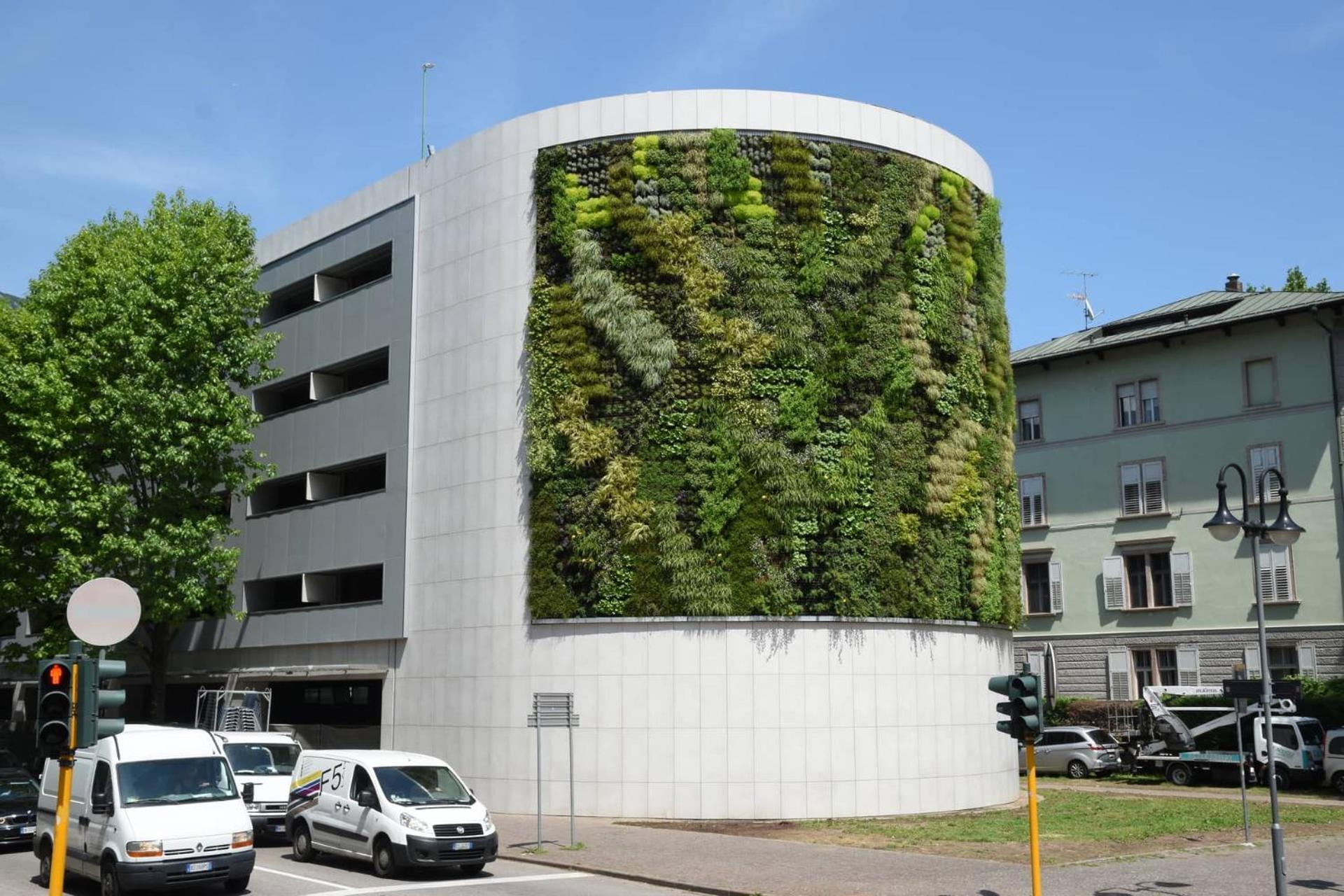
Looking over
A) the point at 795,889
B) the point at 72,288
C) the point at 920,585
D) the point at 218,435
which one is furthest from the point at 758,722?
the point at 72,288

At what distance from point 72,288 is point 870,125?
69.9 ft

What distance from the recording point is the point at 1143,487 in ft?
159

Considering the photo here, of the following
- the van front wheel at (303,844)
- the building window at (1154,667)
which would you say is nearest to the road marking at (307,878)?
the van front wheel at (303,844)

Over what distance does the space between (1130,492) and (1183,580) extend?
154 inches

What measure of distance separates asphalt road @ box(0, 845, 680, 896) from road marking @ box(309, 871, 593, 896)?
10 mm

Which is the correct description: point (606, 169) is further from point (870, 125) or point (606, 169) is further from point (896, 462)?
point (896, 462)

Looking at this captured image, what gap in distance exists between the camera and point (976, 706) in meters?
31.1

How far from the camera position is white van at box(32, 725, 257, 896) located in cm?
1739

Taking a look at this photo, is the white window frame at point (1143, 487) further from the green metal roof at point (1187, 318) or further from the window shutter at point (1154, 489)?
the green metal roof at point (1187, 318)

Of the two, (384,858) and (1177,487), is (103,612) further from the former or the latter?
(1177,487)

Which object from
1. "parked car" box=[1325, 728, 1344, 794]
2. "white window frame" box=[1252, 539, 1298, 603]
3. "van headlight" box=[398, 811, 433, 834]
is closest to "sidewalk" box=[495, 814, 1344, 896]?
"van headlight" box=[398, 811, 433, 834]

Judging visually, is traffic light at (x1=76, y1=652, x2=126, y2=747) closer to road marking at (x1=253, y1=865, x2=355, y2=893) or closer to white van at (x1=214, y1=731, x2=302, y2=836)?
road marking at (x1=253, y1=865, x2=355, y2=893)

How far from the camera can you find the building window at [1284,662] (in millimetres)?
43375

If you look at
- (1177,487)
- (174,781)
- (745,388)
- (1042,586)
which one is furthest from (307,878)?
(1042,586)
